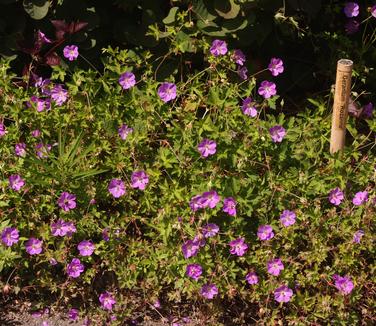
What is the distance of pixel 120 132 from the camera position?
11.3ft

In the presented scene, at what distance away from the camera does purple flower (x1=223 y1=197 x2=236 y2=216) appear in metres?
3.15

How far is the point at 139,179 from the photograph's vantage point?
3354mm

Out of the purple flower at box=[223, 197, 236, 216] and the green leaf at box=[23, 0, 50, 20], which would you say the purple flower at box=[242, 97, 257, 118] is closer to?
the purple flower at box=[223, 197, 236, 216]

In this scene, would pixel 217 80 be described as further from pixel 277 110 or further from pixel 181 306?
pixel 181 306

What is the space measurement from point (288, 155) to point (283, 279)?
56cm

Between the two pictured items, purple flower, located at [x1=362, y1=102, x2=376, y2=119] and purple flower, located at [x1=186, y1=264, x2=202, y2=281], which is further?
purple flower, located at [x1=362, y1=102, x2=376, y2=119]

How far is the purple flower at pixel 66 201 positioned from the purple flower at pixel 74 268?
227 mm

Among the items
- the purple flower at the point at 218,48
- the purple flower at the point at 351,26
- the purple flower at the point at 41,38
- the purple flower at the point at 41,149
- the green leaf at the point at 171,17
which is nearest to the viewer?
the purple flower at the point at 41,149

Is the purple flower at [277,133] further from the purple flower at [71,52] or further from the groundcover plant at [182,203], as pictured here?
the purple flower at [71,52]

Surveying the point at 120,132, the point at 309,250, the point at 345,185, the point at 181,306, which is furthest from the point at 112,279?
the point at 345,185

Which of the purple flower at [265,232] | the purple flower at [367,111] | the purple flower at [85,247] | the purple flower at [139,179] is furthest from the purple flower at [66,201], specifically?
the purple flower at [367,111]

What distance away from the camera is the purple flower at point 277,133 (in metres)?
3.31

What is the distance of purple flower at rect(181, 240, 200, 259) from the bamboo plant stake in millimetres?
770

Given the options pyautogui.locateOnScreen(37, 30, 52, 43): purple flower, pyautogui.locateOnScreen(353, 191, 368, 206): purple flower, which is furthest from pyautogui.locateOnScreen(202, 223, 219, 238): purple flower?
pyautogui.locateOnScreen(37, 30, 52, 43): purple flower
